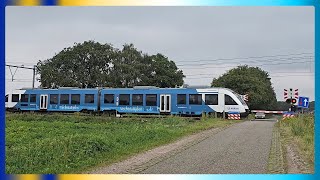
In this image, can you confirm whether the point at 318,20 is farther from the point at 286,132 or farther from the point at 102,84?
the point at 286,132

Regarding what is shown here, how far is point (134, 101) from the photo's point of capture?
283 inches

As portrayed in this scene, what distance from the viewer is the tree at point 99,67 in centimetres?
323

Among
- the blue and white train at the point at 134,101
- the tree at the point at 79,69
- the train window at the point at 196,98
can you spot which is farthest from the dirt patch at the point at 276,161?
the train window at the point at 196,98

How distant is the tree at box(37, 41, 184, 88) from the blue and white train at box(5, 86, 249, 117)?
3.28 feet

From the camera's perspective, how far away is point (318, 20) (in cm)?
240

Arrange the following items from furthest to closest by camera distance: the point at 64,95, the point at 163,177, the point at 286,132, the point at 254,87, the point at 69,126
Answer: the point at 69,126 → the point at 286,132 → the point at 64,95 → the point at 254,87 → the point at 163,177

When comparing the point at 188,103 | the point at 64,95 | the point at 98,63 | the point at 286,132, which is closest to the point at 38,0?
the point at 98,63

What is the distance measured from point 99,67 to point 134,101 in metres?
3.61

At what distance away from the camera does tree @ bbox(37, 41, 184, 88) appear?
3.23 meters

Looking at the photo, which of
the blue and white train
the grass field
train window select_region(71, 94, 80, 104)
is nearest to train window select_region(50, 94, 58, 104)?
the blue and white train

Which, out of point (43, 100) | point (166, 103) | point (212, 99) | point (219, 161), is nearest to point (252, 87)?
point (219, 161)

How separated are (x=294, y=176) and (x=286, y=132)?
14.7 metres

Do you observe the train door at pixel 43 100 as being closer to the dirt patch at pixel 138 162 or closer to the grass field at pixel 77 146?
the grass field at pixel 77 146

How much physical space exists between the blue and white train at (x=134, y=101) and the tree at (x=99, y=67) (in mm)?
1001
